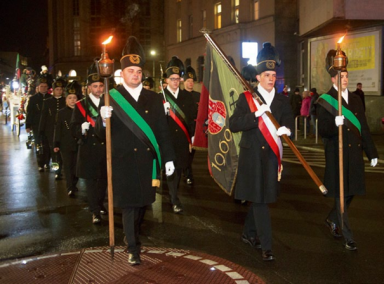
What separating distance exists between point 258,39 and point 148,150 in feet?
89.2

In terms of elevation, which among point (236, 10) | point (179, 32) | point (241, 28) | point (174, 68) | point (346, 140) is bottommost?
→ point (346, 140)

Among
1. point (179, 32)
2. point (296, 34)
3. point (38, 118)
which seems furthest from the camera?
point (179, 32)

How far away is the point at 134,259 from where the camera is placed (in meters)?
5.48

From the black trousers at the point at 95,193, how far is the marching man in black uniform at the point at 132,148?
82.0 inches

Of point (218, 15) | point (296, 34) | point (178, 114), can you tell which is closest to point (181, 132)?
point (178, 114)

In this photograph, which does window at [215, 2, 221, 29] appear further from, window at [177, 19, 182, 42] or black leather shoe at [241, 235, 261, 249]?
black leather shoe at [241, 235, 261, 249]

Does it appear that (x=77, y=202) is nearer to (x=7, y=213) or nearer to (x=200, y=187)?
(x=7, y=213)

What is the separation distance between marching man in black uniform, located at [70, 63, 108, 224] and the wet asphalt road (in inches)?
14.4

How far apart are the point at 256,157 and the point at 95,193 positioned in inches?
111

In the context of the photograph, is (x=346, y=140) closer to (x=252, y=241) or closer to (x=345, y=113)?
(x=345, y=113)

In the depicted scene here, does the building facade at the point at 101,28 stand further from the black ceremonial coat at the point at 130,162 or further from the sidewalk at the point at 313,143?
the black ceremonial coat at the point at 130,162

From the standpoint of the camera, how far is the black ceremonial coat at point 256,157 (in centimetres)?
565

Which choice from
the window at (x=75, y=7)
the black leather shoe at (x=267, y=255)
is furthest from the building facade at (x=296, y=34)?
the window at (x=75, y=7)

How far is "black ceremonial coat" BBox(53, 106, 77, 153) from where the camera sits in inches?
368
